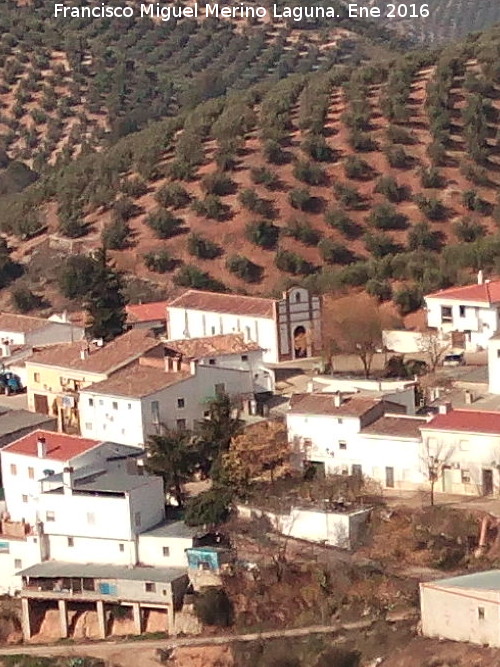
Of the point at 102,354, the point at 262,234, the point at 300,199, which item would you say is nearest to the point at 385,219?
the point at 300,199

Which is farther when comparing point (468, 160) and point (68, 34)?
point (68, 34)

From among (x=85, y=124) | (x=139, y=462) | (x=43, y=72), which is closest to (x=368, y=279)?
(x=139, y=462)

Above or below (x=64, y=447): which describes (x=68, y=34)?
above

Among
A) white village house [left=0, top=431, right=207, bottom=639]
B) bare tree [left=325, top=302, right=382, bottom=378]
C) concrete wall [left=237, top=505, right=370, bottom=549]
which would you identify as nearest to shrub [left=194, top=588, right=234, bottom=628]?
white village house [left=0, top=431, right=207, bottom=639]

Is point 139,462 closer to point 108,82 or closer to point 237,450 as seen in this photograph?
point 237,450

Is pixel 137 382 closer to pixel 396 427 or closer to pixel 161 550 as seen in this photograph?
pixel 161 550

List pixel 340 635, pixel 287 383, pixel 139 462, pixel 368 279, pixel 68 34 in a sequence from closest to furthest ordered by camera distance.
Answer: pixel 340 635, pixel 139 462, pixel 287 383, pixel 368 279, pixel 68 34

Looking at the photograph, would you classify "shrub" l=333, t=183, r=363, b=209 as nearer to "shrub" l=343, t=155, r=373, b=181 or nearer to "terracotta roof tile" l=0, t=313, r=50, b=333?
Result: "shrub" l=343, t=155, r=373, b=181
